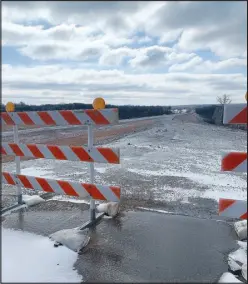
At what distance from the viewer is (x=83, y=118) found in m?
4.69

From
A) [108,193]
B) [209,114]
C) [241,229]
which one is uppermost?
[209,114]

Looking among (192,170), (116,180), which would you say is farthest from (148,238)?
(192,170)

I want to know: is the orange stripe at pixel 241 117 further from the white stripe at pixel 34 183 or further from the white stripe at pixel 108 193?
the white stripe at pixel 34 183

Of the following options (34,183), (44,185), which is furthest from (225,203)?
(34,183)

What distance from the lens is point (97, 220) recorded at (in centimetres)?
515

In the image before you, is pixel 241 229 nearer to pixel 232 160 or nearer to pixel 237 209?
pixel 237 209

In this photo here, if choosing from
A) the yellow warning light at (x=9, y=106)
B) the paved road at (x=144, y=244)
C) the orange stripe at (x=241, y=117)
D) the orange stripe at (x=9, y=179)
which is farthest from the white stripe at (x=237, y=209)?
the yellow warning light at (x=9, y=106)

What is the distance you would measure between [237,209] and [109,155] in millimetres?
1925

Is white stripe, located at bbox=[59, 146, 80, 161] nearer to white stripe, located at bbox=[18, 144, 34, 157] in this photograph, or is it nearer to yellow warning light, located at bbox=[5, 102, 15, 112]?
white stripe, located at bbox=[18, 144, 34, 157]

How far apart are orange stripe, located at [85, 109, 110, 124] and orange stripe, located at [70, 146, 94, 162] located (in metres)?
0.51

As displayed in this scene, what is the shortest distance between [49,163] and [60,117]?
614cm

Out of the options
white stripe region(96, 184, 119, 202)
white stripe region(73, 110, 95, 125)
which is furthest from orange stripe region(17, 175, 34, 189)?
white stripe region(73, 110, 95, 125)

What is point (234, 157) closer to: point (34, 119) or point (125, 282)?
point (125, 282)

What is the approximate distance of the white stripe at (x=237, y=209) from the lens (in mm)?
3600
